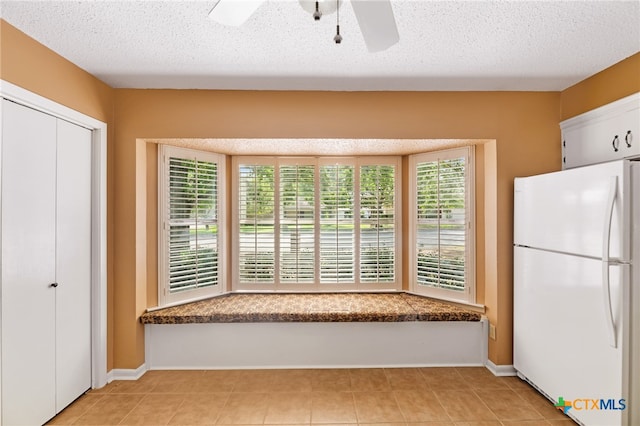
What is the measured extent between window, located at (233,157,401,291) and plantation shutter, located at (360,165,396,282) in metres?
0.01

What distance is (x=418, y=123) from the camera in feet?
9.01

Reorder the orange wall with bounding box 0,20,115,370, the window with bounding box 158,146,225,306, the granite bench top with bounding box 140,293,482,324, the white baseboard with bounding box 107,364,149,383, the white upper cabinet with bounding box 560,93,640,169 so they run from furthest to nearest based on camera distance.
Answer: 1. the window with bounding box 158,146,225,306
2. the granite bench top with bounding box 140,293,482,324
3. the white baseboard with bounding box 107,364,149,383
4. the white upper cabinet with bounding box 560,93,640,169
5. the orange wall with bounding box 0,20,115,370

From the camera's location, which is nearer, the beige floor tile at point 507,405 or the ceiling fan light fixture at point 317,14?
the ceiling fan light fixture at point 317,14

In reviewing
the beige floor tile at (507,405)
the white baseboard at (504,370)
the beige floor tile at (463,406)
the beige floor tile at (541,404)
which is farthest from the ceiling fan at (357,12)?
the white baseboard at (504,370)

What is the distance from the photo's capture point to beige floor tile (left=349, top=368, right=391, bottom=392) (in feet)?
8.34

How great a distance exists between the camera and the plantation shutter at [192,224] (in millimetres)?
2990

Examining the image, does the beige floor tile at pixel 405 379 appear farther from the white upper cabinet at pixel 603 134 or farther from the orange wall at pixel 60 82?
the orange wall at pixel 60 82

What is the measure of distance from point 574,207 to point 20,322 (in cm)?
335

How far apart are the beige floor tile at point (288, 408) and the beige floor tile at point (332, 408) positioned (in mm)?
47

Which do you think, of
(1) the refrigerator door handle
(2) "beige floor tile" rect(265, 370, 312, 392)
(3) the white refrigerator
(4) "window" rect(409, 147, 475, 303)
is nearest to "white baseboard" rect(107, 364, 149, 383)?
(2) "beige floor tile" rect(265, 370, 312, 392)

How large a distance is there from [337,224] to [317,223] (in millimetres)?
205

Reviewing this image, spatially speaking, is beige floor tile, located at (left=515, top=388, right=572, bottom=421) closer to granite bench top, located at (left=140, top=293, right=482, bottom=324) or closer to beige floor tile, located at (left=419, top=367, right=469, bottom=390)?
beige floor tile, located at (left=419, top=367, right=469, bottom=390)

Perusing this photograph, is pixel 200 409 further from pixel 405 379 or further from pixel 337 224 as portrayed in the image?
pixel 337 224

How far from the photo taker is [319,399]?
7.88ft
